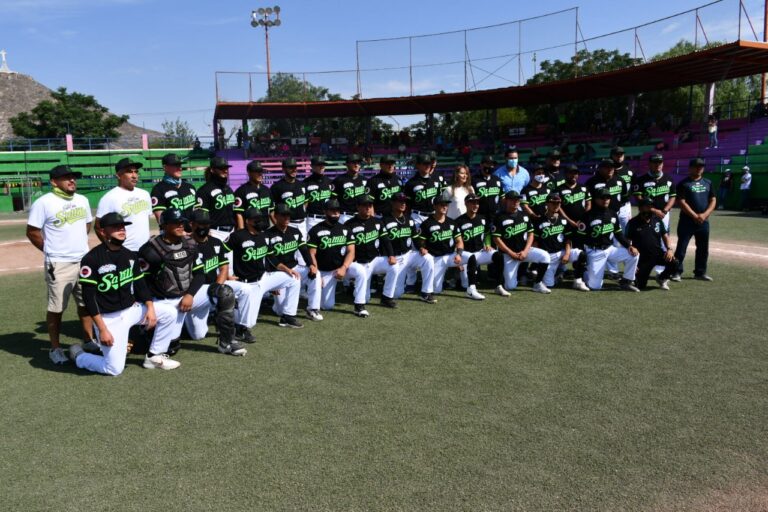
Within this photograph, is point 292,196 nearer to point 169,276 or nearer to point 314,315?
point 314,315

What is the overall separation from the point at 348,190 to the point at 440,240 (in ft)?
6.06

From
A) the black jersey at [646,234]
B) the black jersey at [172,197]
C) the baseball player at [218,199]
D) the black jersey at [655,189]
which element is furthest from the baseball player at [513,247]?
the black jersey at [172,197]

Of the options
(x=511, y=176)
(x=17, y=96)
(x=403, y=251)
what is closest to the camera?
(x=403, y=251)

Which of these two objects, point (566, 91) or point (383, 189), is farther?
point (566, 91)

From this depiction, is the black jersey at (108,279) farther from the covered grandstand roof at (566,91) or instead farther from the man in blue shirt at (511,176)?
the covered grandstand roof at (566,91)

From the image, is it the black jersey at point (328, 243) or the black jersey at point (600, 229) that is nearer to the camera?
the black jersey at point (328, 243)

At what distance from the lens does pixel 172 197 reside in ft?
23.5

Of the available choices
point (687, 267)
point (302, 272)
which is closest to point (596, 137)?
point (687, 267)

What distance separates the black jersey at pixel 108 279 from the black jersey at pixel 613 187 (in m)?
7.22

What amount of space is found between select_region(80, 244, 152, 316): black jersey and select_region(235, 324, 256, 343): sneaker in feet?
4.48

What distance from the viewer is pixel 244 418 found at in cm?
436

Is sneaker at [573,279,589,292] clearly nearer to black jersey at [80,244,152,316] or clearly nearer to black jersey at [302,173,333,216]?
black jersey at [302,173,333,216]

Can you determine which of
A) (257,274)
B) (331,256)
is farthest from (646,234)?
(257,274)

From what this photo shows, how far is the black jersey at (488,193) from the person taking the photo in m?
9.38
